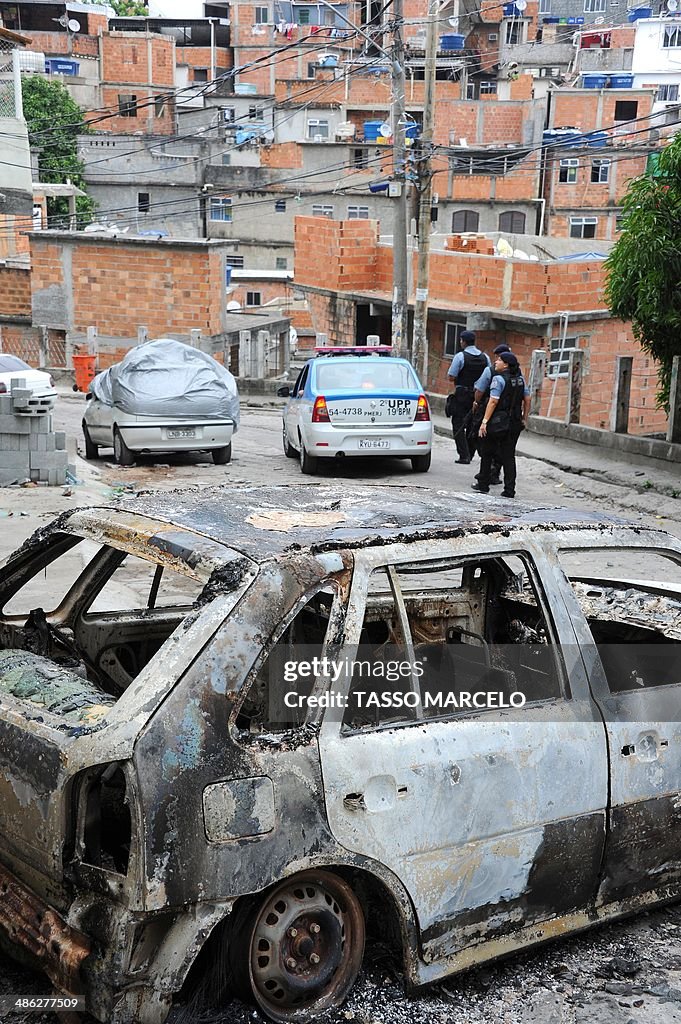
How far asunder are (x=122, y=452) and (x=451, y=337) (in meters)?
16.9

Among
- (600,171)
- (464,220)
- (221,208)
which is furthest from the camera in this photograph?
(221,208)

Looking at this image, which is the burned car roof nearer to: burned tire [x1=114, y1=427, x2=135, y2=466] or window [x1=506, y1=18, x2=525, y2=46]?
burned tire [x1=114, y1=427, x2=135, y2=466]

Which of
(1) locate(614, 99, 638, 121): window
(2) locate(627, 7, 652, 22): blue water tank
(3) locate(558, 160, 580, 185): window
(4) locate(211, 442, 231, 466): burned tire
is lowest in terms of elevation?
(4) locate(211, 442, 231, 466): burned tire

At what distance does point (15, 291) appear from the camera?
38.4 metres

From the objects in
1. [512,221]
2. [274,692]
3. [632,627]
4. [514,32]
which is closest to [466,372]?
[632,627]

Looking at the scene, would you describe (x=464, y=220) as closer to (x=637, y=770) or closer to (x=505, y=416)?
(x=505, y=416)

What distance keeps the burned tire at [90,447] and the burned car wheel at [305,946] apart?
14.4m

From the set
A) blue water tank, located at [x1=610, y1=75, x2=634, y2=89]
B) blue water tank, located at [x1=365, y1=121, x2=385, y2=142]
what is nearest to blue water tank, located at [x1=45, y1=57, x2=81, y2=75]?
blue water tank, located at [x1=365, y1=121, x2=385, y2=142]

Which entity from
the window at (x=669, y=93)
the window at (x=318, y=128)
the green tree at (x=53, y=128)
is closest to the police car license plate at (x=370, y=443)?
the green tree at (x=53, y=128)

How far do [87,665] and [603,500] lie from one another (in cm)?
1176

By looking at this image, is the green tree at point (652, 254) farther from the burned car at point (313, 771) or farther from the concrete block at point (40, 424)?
the burned car at point (313, 771)

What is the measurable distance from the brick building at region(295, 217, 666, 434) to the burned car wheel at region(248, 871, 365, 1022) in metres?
20.4

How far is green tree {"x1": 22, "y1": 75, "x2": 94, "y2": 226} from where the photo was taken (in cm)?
5969

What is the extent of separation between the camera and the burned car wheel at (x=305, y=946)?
3.33 metres
